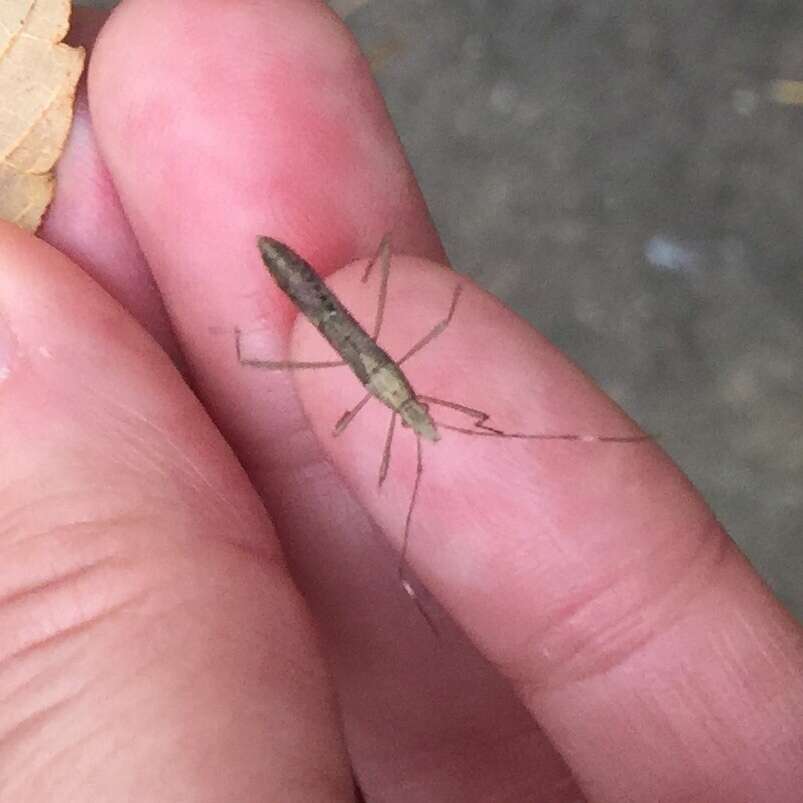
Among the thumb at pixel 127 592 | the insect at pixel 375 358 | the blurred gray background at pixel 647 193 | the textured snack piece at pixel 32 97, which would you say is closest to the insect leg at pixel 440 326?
the insect at pixel 375 358

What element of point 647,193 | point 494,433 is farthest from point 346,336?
point 647,193

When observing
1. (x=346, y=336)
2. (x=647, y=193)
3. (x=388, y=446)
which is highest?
(x=346, y=336)

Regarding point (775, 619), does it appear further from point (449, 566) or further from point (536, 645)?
point (449, 566)

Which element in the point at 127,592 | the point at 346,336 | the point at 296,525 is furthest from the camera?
the point at 296,525

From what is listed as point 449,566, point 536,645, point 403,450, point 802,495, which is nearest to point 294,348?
point 403,450

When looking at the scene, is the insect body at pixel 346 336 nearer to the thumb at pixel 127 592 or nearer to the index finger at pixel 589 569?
the index finger at pixel 589 569

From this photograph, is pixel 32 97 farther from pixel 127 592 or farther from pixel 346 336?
pixel 127 592
